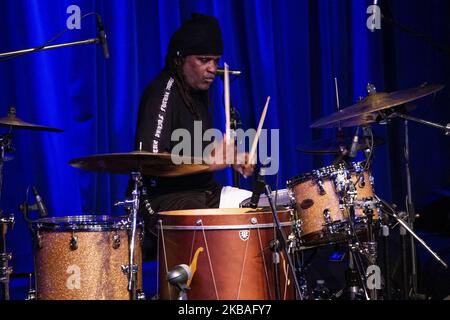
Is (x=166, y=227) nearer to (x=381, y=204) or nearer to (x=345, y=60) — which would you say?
(x=381, y=204)

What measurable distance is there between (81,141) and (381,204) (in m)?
1.84

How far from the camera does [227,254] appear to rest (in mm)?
2604

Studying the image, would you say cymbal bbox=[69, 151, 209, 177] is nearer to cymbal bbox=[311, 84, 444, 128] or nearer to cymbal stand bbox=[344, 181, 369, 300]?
cymbal stand bbox=[344, 181, 369, 300]

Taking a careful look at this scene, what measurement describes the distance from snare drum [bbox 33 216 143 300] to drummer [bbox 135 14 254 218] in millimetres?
412

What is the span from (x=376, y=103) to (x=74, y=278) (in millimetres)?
1600

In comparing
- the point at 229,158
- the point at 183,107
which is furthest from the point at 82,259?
the point at 183,107

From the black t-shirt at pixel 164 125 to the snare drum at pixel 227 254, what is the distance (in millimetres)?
616

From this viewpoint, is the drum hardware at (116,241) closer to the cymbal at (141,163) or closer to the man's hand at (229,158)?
the cymbal at (141,163)

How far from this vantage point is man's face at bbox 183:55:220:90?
11.3ft

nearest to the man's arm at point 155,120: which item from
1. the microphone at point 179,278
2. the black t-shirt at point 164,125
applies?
the black t-shirt at point 164,125

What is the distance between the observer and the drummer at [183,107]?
10.4 ft

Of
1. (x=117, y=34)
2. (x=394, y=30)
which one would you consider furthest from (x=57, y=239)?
(x=394, y=30)

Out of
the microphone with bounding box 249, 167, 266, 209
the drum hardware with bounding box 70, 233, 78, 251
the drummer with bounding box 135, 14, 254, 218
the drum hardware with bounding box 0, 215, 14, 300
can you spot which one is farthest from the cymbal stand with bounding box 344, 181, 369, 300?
the drum hardware with bounding box 0, 215, 14, 300

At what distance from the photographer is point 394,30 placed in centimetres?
492
